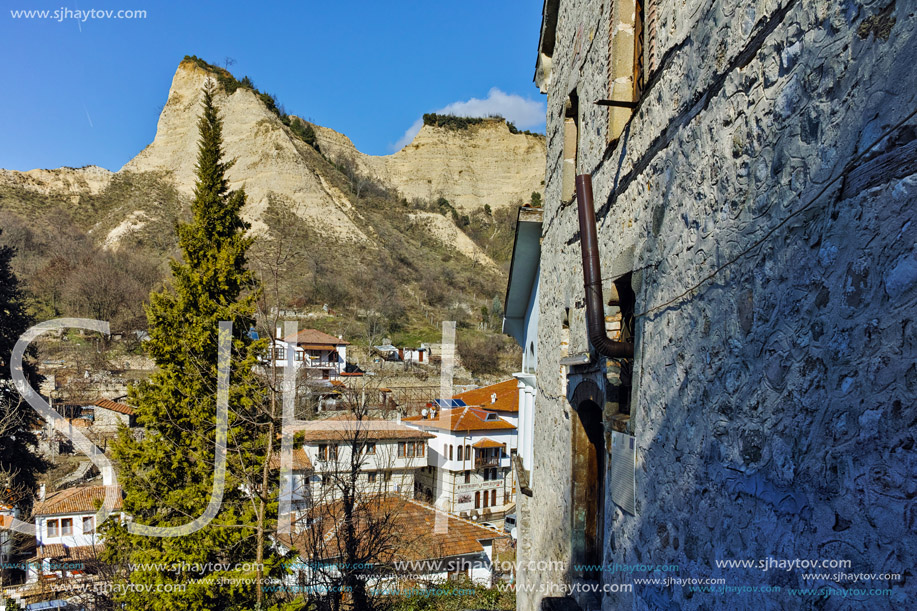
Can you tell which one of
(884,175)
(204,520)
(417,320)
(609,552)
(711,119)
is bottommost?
(204,520)

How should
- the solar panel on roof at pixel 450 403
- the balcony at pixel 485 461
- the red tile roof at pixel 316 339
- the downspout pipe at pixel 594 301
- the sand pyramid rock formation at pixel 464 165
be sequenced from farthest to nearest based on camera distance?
1. the sand pyramid rock formation at pixel 464 165
2. the red tile roof at pixel 316 339
3. the solar panel on roof at pixel 450 403
4. the balcony at pixel 485 461
5. the downspout pipe at pixel 594 301

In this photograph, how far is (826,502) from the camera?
1.44 meters

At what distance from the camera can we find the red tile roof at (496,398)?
24.0m

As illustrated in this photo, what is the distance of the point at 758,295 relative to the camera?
1.79m

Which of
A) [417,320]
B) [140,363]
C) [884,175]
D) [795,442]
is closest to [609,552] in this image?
[795,442]

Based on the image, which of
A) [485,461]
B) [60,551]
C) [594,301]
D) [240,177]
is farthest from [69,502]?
[240,177]

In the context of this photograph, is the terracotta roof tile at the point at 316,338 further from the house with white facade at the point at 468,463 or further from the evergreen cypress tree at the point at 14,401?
the evergreen cypress tree at the point at 14,401

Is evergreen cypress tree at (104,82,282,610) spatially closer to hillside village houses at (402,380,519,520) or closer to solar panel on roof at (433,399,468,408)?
hillside village houses at (402,380,519,520)

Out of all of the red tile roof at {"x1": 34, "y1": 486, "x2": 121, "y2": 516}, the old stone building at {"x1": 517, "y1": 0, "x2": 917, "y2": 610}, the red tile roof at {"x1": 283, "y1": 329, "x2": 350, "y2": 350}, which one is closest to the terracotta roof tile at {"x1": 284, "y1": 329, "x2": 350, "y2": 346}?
the red tile roof at {"x1": 283, "y1": 329, "x2": 350, "y2": 350}

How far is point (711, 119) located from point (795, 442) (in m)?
1.25

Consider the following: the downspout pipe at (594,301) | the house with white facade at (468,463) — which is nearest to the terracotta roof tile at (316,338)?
the house with white facade at (468,463)

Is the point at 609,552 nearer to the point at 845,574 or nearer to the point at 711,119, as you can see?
the point at 845,574

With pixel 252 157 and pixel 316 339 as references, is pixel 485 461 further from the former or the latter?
pixel 252 157

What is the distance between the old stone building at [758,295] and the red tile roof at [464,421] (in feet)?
61.1
